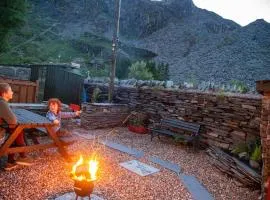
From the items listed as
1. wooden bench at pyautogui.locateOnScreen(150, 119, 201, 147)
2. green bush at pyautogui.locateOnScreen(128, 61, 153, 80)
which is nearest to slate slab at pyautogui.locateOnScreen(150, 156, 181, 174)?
wooden bench at pyautogui.locateOnScreen(150, 119, 201, 147)

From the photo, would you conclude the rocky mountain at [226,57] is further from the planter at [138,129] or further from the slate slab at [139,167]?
the slate slab at [139,167]

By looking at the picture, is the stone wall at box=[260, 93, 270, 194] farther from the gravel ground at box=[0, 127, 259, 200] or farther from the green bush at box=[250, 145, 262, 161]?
the green bush at box=[250, 145, 262, 161]

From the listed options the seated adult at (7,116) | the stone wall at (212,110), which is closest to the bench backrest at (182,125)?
the stone wall at (212,110)

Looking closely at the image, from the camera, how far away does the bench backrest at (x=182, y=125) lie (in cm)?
813

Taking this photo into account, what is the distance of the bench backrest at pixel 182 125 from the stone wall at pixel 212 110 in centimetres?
27

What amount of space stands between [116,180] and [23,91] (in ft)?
17.9

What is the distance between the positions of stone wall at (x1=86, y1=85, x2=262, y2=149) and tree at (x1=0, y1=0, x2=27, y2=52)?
1059cm

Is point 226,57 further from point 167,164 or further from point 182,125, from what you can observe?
point 167,164

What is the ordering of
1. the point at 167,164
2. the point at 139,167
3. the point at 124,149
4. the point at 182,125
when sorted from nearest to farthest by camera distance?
the point at 139,167 < the point at 167,164 < the point at 124,149 < the point at 182,125

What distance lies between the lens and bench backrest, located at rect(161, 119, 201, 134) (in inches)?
320

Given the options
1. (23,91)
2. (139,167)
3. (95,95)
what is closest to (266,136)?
(139,167)

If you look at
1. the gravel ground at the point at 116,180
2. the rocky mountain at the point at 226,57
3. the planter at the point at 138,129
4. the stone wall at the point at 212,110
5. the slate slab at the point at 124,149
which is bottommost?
the gravel ground at the point at 116,180

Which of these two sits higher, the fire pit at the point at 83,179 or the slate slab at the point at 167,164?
the fire pit at the point at 83,179

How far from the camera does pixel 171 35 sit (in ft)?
119
